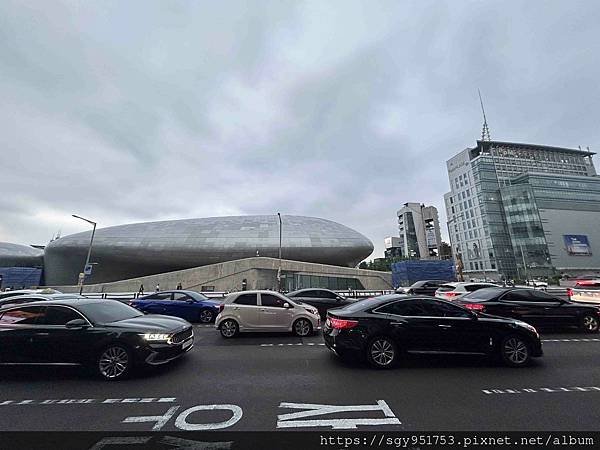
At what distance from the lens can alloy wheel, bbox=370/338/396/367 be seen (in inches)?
234

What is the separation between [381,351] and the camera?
6.01 metres

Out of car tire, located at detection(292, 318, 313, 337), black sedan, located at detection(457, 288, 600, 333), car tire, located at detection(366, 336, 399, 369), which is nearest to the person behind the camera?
car tire, located at detection(366, 336, 399, 369)

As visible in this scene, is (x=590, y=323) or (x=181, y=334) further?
(x=590, y=323)

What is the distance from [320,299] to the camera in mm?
13773

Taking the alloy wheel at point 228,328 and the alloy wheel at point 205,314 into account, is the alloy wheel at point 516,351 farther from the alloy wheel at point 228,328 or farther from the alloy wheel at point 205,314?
the alloy wheel at point 205,314

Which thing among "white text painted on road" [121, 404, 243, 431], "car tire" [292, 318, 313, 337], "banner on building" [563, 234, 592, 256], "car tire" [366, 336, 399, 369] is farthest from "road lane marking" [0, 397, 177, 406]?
"banner on building" [563, 234, 592, 256]

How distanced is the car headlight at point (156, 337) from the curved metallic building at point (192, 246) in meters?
41.1

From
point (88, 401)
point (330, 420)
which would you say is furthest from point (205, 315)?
point (330, 420)

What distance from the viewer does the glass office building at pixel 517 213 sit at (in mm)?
69125

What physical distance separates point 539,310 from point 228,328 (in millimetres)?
10708

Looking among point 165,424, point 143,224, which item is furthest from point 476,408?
point 143,224

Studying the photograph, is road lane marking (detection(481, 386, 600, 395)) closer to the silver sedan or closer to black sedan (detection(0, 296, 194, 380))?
the silver sedan

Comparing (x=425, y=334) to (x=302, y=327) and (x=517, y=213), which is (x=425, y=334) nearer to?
(x=302, y=327)

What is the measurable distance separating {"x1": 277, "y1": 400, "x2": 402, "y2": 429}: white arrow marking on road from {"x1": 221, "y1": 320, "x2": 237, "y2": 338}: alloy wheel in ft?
19.5
